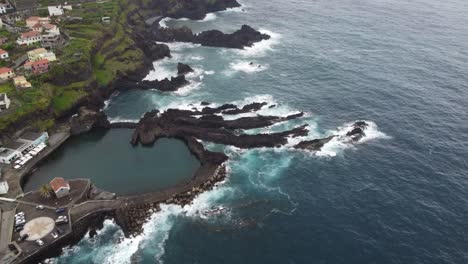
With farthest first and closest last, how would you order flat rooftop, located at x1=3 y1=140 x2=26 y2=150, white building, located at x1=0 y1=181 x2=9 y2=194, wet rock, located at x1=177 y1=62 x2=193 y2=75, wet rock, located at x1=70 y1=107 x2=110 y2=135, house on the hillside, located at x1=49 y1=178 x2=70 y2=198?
1. wet rock, located at x1=177 y1=62 x2=193 y2=75
2. wet rock, located at x1=70 y1=107 x2=110 y2=135
3. flat rooftop, located at x1=3 y1=140 x2=26 y2=150
4. white building, located at x1=0 y1=181 x2=9 y2=194
5. house on the hillside, located at x1=49 y1=178 x2=70 y2=198

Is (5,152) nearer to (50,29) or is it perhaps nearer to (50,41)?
(50,41)

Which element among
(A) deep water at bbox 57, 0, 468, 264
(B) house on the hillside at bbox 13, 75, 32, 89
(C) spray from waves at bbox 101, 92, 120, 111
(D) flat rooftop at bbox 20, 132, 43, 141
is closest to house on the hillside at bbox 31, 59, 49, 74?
(B) house on the hillside at bbox 13, 75, 32, 89

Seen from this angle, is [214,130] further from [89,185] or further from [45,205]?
[45,205]

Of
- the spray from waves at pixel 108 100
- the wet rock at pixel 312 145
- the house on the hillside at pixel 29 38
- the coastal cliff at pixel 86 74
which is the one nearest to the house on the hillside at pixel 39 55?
the coastal cliff at pixel 86 74

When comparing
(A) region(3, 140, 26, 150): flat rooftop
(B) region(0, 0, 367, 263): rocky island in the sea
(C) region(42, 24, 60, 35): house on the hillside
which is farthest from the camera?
(C) region(42, 24, 60, 35): house on the hillside

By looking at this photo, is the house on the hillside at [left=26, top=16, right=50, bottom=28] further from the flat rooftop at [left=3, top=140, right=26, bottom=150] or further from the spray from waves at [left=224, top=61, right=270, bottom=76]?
the spray from waves at [left=224, top=61, right=270, bottom=76]

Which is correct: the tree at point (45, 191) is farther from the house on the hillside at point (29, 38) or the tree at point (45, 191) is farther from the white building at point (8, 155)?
the house on the hillside at point (29, 38)

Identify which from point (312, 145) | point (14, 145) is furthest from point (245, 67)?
point (14, 145)
